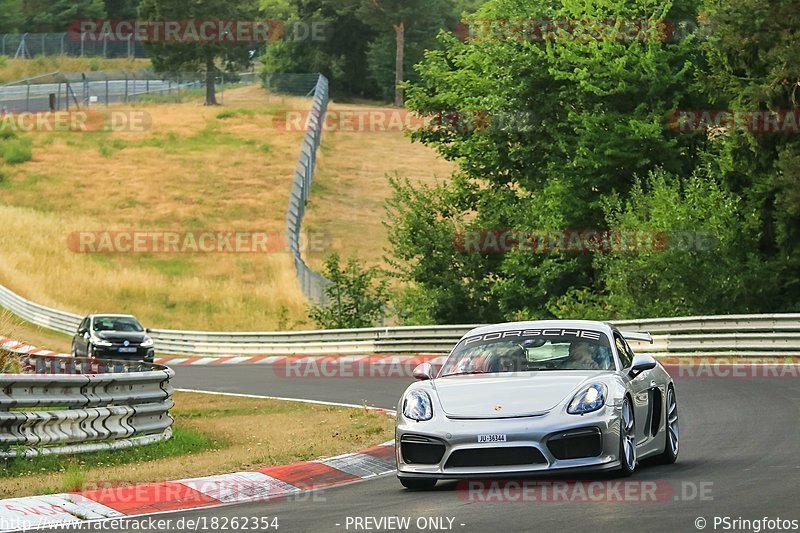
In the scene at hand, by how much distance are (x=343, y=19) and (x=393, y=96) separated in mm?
7316

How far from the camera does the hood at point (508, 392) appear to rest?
10883 millimetres

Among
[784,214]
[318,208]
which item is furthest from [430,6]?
[784,214]

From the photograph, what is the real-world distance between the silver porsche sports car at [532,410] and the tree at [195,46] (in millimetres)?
95641

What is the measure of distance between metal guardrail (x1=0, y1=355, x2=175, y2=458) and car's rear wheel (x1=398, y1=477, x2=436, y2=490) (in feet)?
12.1

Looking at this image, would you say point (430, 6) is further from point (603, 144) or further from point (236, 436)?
point (236, 436)

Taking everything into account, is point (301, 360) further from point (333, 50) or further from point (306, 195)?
point (333, 50)

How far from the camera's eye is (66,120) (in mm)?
99438

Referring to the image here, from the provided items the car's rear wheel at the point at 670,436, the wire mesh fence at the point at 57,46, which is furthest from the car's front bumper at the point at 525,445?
the wire mesh fence at the point at 57,46

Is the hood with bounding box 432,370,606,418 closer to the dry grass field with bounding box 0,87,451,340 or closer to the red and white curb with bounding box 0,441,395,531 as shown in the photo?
the red and white curb with bounding box 0,441,395,531

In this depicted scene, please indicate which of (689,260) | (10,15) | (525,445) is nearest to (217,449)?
(525,445)

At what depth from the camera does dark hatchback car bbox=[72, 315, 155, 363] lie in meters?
36.2

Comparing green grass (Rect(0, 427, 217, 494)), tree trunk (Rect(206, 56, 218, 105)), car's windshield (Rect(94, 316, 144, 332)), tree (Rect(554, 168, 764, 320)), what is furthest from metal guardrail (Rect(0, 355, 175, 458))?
tree trunk (Rect(206, 56, 218, 105))

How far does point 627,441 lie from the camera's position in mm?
11086

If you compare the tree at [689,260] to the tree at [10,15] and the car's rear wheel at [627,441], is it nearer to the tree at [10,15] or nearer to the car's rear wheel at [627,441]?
the car's rear wheel at [627,441]
